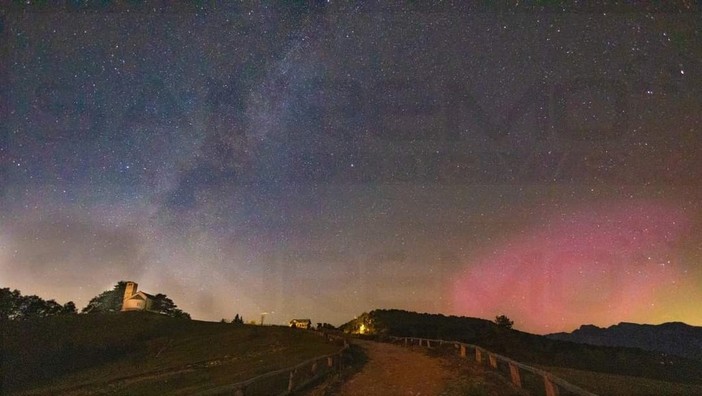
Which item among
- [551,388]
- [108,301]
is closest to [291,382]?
[551,388]

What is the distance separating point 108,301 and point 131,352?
6718cm

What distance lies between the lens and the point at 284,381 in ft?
58.7

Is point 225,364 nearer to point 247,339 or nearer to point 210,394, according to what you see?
point 247,339

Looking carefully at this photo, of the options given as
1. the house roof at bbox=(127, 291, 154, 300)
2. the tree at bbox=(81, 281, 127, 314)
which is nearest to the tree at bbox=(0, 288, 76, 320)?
the tree at bbox=(81, 281, 127, 314)

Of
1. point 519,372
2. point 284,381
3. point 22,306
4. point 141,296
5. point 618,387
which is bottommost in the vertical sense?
point 618,387

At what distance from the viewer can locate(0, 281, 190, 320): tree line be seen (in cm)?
9506

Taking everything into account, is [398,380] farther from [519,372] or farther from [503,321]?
[503,321]

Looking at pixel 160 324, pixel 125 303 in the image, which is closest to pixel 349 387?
pixel 160 324

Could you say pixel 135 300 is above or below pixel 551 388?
above

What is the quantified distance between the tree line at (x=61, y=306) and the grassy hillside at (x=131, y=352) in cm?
3711

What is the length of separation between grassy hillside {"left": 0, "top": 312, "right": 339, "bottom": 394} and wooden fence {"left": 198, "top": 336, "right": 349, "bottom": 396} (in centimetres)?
689

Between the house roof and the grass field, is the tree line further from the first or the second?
the grass field

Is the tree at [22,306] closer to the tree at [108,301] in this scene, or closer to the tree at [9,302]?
the tree at [9,302]

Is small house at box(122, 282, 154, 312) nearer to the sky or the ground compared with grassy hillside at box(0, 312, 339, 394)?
nearer to the sky
